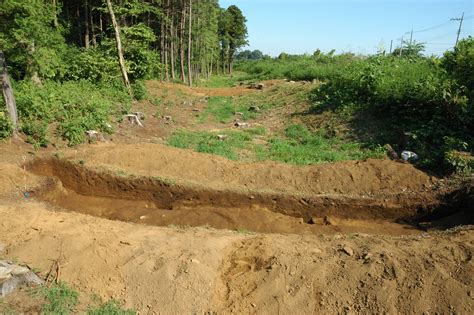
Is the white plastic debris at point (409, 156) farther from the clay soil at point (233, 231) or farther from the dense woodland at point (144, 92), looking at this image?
the clay soil at point (233, 231)

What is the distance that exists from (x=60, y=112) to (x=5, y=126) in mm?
1639

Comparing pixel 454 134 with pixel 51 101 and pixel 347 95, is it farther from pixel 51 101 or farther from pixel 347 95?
pixel 51 101

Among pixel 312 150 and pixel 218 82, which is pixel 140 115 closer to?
pixel 312 150

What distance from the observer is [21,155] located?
354 inches

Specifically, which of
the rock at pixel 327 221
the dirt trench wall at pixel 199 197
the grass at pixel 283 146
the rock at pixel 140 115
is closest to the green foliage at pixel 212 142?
the grass at pixel 283 146

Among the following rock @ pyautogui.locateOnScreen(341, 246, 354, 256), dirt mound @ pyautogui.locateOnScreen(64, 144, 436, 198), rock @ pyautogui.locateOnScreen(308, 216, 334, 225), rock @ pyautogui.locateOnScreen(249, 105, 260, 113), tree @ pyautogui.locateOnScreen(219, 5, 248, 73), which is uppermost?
tree @ pyautogui.locateOnScreen(219, 5, 248, 73)

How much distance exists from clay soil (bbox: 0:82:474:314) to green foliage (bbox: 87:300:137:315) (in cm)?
13

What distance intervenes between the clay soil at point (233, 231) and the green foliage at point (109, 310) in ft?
0.41

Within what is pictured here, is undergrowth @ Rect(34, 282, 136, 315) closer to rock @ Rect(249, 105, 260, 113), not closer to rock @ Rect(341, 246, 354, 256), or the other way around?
rock @ Rect(341, 246, 354, 256)

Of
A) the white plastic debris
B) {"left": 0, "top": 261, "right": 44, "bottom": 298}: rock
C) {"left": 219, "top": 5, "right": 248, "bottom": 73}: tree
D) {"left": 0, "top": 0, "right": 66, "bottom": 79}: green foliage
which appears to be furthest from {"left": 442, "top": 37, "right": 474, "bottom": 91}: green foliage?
{"left": 219, "top": 5, "right": 248, "bottom": 73}: tree

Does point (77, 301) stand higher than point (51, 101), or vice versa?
point (51, 101)

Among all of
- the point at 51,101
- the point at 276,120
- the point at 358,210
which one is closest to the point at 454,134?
the point at 358,210

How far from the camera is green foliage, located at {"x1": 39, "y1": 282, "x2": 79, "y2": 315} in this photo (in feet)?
14.5

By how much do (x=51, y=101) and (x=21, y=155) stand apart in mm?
2513
